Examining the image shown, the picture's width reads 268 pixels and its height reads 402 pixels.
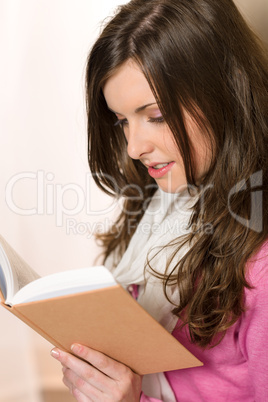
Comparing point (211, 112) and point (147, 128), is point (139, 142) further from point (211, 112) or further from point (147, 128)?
point (211, 112)

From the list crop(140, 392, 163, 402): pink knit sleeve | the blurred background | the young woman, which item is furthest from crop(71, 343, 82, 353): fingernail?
the blurred background

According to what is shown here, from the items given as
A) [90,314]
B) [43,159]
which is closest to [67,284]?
[90,314]

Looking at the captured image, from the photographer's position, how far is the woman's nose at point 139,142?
0.96 meters

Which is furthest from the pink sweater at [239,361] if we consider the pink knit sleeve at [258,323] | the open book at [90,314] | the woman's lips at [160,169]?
the woman's lips at [160,169]

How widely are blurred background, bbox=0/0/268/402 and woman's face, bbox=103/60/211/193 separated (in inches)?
19.3

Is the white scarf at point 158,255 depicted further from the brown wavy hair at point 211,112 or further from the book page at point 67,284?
the book page at point 67,284

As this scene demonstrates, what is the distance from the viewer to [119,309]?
2.39 feet

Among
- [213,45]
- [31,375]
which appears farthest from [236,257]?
[31,375]

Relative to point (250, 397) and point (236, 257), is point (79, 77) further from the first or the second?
point (250, 397)

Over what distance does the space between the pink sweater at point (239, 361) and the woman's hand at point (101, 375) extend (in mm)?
135

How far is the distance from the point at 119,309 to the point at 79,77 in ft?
3.03

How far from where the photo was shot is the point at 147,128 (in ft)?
3.12

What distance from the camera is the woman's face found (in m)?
0.91

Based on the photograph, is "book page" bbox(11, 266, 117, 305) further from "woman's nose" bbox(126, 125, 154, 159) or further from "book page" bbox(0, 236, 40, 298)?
"woman's nose" bbox(126, 125, 154, 159)
